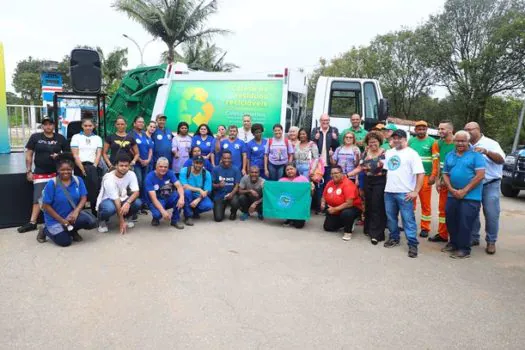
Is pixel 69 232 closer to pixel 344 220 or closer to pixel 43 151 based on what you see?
pixel 43 151

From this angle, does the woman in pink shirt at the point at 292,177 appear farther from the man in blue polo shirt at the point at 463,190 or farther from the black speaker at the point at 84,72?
the black speaker at the point at 84,72

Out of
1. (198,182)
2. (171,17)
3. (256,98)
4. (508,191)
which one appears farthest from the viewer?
(171,17)

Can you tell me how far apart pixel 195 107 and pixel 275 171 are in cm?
256

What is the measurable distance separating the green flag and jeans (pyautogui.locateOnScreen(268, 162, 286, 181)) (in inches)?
26.4

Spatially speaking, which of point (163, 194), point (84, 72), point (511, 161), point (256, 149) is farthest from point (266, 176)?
point (511, 161)

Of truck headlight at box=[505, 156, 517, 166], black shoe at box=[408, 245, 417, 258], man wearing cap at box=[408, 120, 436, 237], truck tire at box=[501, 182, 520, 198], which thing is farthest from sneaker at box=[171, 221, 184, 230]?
truck tire at box=[501, 182, 520, 198]

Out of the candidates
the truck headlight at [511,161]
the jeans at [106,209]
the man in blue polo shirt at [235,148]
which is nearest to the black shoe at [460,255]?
the man in blue polo shirt at [235,148]

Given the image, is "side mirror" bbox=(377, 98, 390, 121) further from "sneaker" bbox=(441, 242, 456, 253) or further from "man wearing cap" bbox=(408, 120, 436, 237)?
"sneaker" bbox=(441, 242, 456, 253)

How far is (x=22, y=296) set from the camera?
3.67 m

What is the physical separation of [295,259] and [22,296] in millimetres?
2887

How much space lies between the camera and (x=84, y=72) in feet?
26.0

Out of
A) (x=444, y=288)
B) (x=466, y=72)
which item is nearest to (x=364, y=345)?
(x=444, y=288)

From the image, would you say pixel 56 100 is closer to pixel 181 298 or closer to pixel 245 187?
pixel 245 187

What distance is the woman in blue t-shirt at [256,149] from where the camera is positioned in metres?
7.21
